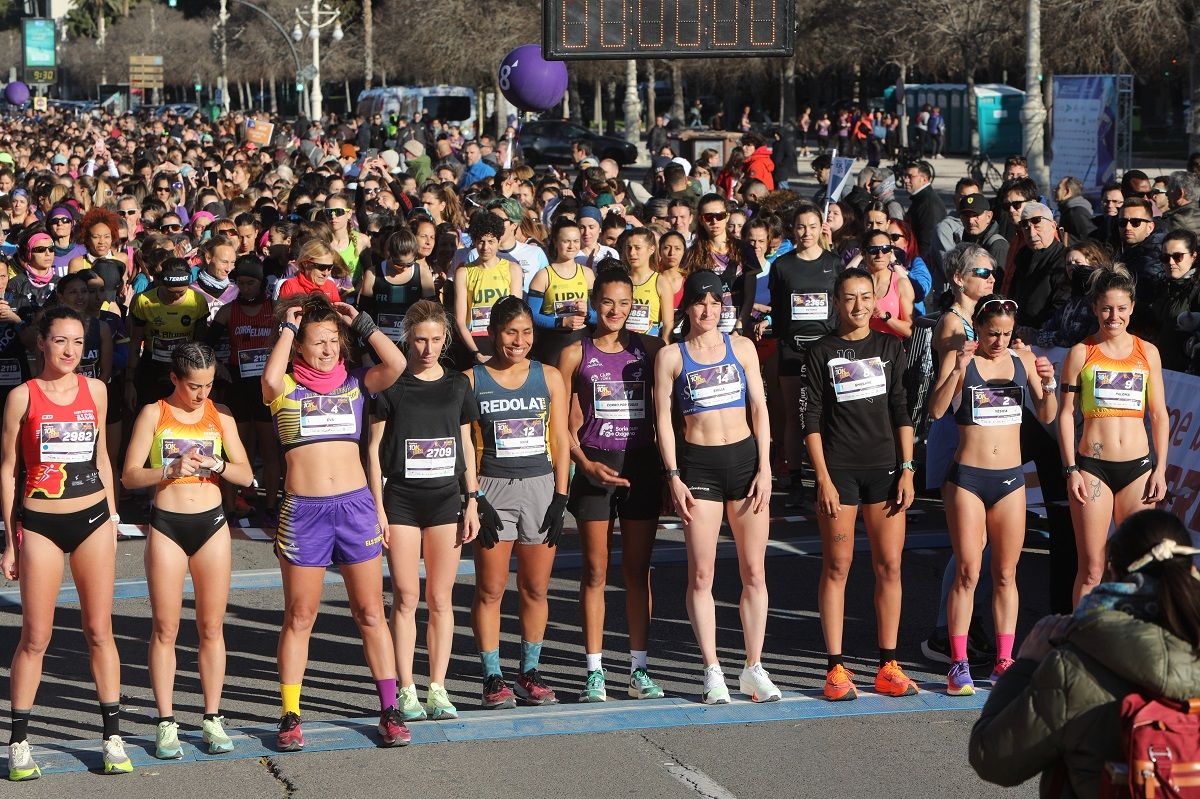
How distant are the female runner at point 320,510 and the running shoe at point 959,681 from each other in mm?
2289

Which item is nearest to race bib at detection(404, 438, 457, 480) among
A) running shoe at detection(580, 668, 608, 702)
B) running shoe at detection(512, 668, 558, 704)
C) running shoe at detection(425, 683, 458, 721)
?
running shoe at detection(425, 683, 458, 721)

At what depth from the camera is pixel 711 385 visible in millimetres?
7090

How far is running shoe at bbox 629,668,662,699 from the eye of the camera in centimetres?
711

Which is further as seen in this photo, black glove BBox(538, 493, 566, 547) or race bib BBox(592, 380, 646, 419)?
race bib BBox(592, 380, 646, 419)

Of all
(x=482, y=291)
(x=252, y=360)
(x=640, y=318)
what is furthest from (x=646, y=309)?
(x=252, y=360)

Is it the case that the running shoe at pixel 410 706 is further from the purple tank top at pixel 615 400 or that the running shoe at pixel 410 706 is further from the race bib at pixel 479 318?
the race bib at pixel 479 318

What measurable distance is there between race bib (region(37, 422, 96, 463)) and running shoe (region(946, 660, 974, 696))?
359 centimetres

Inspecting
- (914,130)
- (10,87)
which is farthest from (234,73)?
(914,130)

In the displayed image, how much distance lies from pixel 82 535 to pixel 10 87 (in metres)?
79.5

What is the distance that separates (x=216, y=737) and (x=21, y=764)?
70 centimetres

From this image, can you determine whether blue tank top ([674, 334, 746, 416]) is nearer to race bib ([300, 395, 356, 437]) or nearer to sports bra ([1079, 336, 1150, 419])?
race bib ([300, 395, 356, 437])

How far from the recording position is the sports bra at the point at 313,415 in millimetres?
6543

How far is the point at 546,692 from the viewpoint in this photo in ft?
23.2

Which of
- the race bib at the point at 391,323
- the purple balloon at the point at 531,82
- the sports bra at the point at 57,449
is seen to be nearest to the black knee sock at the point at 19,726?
the sports bra at the point at 57,449
